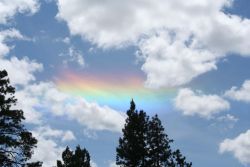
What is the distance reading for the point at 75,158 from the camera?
5934cm

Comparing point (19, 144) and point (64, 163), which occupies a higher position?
point (64, 163)

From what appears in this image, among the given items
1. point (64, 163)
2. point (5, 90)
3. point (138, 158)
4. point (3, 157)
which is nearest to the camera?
point (3, 157)

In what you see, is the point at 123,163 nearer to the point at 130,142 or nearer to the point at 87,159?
the point at 130,142

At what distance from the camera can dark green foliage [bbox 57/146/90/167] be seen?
59.0 meters

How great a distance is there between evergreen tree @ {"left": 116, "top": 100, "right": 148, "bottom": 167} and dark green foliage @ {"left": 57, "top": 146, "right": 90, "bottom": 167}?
22.8 feet

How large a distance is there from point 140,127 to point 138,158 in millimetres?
3656

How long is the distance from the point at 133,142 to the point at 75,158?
30.0 feet

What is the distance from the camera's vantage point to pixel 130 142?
53969 millimetres

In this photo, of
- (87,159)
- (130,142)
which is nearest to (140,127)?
(130,142)

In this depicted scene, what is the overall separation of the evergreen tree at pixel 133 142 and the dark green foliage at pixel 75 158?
6.95 metres

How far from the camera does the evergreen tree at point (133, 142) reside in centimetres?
5328

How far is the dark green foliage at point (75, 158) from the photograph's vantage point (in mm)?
59000

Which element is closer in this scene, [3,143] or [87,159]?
[3,143]

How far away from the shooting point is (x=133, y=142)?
177 ft
